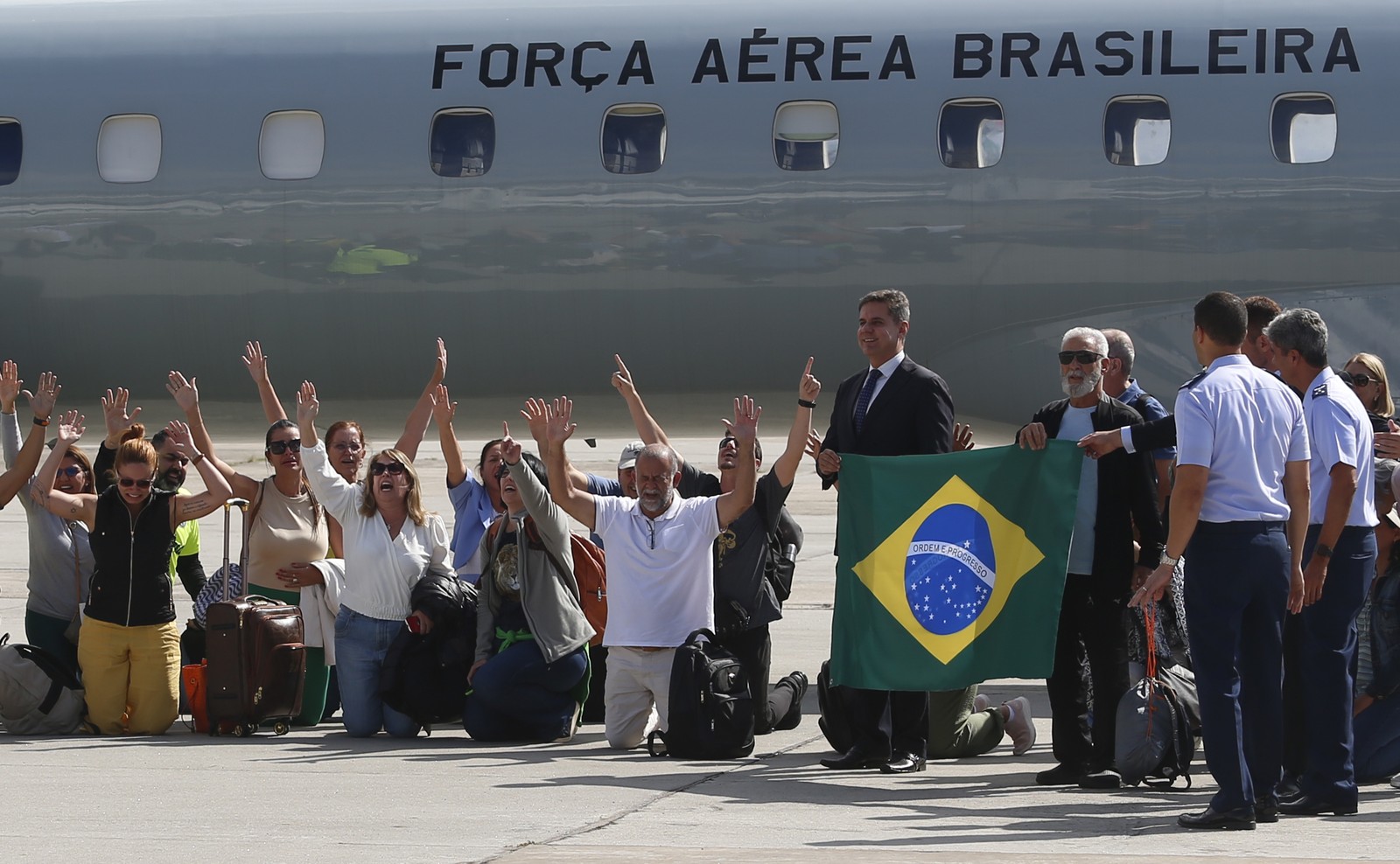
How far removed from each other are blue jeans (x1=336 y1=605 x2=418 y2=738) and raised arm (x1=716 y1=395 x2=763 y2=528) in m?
2.08

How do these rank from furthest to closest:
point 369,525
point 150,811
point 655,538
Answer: point 369,525
point 655,538
point 150,811

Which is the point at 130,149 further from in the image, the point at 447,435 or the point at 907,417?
the point at 907,417

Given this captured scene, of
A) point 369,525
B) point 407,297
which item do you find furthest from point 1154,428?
point 407,297

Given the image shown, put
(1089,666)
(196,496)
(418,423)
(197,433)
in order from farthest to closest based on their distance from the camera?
(418,423) → (197,433) → (196,496) → (1089,666)

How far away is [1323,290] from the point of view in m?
12.1

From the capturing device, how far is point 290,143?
12.9 m

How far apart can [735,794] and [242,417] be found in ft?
23.3

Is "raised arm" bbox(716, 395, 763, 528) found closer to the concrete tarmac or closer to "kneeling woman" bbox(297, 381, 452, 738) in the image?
the concrete tarmac

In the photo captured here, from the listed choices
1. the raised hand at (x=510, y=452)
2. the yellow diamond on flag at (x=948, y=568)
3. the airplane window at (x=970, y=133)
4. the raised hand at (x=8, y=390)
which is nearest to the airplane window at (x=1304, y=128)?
the airplane window at (x=970, y=133)

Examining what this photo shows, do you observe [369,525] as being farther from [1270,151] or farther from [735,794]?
[1270,151]

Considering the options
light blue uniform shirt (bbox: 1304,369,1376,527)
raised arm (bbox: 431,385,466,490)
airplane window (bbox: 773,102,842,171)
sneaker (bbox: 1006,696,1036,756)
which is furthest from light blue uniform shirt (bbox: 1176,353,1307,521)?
airplane window (bbox: 773,102,842,171)

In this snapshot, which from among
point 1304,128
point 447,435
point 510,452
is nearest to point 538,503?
→ point 510,452

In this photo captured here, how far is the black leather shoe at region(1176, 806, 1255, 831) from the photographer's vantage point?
7121 millimetres

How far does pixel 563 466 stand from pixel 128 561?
102 inches
